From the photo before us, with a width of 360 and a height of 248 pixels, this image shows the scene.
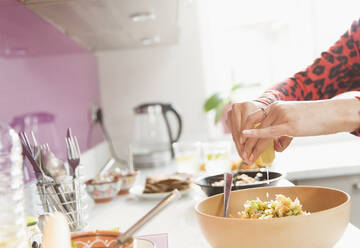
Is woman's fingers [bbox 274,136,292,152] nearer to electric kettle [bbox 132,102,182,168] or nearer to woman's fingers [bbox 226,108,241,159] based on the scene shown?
woman's fingers [bbox 226,108,241,159]

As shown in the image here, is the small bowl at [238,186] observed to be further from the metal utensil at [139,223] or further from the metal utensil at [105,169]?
the metal utensil at [139,223]

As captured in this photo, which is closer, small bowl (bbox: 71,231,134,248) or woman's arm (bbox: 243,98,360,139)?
small bowl (bbox: 71,231,134,248)

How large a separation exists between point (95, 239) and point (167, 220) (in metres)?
0.37

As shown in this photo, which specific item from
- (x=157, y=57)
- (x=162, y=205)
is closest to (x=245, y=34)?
(x=157, y=57)

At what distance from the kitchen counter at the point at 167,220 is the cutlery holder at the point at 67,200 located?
98 mm

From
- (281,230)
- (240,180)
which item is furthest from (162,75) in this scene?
(281,230)

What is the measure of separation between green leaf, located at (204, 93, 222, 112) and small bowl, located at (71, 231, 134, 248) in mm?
2069

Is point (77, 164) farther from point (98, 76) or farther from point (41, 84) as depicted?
point (98, 76)

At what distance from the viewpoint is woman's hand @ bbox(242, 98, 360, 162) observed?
900 mm

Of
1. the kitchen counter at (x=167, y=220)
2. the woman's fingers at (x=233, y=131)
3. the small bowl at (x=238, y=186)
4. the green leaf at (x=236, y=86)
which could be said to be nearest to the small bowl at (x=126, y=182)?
the kitchen counter at (x=167, y=220)

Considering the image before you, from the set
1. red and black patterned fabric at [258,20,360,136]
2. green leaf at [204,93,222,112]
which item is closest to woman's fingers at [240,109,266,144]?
red and black patterned fabric at [258,20,360,136]

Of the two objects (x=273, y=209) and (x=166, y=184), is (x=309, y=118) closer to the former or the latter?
(x=273, y=209)

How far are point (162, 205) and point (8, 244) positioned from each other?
0.22m

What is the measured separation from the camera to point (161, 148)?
8.35 ft
